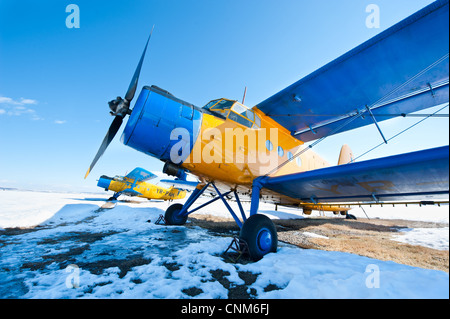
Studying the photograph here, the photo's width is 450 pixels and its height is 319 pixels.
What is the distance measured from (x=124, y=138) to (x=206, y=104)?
249 centimetres

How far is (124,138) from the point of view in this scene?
4.16 meters

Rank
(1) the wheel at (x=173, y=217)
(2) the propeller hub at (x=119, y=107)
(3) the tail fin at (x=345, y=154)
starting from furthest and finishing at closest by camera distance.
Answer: (3) the tail fin at (x=345, y=154) < (1) the wheel at (x=173, y=217) < (2) the propeller hub at (x=119, y=107)

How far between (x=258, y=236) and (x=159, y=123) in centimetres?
337

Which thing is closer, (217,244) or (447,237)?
(447,237)

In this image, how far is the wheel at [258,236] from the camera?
3888mm

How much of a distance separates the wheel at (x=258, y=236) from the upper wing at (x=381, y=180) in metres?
1.20

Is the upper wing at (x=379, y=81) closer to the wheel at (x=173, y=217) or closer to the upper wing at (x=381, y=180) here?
the upper wing at (x=381, y=180)

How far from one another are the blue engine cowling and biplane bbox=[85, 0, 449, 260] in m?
0.02

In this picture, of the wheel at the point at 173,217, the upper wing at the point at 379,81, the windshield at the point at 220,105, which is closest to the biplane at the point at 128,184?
the wheel at the point at 173,217

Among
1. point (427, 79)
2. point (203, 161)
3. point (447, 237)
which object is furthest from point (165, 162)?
point (427, 79)

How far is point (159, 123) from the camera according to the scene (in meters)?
4.01

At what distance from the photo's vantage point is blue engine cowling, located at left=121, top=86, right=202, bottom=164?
3.96 metres

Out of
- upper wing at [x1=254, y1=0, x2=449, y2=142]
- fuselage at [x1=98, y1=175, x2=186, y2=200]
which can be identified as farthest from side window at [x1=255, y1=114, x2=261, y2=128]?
fuselage at [x1=98, y1=175, x2=186, y2=200]
